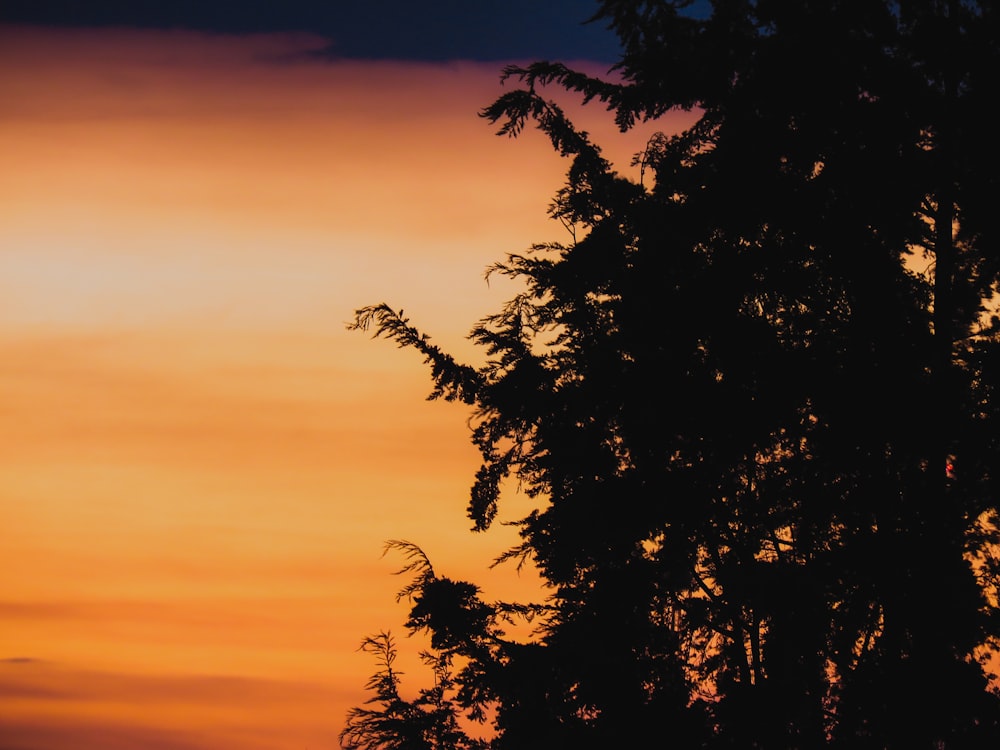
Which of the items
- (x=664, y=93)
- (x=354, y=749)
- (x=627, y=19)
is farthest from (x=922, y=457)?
(x=354, y=749)

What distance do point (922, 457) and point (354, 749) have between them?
309 inches

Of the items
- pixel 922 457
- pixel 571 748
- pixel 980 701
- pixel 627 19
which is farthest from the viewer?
pixel 627 19

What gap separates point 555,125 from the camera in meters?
13.0

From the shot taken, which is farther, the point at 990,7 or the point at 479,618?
the point at 990,7

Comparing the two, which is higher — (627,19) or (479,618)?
(627,19)

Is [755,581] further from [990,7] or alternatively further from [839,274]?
[990,7]

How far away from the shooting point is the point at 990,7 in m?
13.4

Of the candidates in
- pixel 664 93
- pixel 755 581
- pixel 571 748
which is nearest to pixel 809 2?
pixel 664 93

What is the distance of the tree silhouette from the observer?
11.9 meters

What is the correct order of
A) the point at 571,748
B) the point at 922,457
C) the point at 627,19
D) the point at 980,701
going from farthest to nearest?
the point at 627,19 < the point at 922,457 < the point at 980,701 < the point at 571,748

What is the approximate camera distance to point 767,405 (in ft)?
41.1

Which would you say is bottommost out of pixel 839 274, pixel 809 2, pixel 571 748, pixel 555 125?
pixel 571 748

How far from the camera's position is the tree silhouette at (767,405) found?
11.9 meters

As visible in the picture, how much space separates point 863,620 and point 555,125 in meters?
7.34
